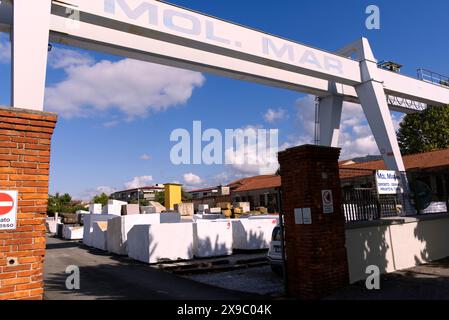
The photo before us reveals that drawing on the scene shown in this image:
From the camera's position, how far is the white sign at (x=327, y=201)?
24.6 feet

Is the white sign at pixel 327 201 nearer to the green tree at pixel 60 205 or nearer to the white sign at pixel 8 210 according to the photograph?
the white sign at pixel 8 210

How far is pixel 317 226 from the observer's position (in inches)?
285

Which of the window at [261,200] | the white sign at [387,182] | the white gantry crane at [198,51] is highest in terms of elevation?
the white gantry crane at [198,51]

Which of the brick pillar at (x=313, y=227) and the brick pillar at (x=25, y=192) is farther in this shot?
the brick pillar at (x=313, y=227)

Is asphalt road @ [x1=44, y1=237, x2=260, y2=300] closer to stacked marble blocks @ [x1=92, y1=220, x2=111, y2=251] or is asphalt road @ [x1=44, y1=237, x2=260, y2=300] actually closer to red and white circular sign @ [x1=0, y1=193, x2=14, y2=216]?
red and white circular sign @ [x1=0, y1=193, x2=14, y2=216]

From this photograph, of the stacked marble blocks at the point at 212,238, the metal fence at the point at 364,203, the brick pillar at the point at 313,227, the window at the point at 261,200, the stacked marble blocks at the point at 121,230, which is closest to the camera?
the brick pillar at the point at 313,227

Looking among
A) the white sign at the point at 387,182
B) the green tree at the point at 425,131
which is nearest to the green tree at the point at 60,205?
the green tree at the point at 425,131

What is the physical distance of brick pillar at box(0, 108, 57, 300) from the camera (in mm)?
4262

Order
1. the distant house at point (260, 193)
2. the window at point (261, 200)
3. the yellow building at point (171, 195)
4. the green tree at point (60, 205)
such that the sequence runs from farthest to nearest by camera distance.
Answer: the green tree at point (60, 205) < the window at point (261, 200) < the distant house at point (260, 193) < the yellow building at point (171, 195)

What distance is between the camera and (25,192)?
446 cm
